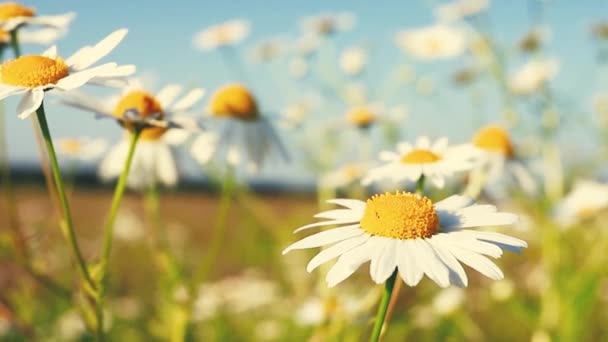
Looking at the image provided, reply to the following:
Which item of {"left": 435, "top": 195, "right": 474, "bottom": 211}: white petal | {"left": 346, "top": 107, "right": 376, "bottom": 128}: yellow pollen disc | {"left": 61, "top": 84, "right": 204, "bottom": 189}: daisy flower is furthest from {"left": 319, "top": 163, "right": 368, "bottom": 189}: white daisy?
{"left": 435, "top": 195, "right": 474, "bottom": 211}: white petal

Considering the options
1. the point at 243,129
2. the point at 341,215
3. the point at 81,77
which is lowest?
the point at 341,215

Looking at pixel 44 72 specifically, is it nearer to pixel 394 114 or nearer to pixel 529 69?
pixel 394 114

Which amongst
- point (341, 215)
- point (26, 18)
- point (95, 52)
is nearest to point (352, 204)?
point (341, 215)

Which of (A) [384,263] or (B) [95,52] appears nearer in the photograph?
(A) [384,263]

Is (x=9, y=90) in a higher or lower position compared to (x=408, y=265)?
higher

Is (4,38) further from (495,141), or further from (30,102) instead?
(495,141)

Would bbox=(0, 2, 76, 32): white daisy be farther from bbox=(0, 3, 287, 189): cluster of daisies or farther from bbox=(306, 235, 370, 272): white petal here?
bbox=(306, 235, 370, 272): white petal

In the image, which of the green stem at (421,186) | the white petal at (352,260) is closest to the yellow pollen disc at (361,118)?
the green stem at (421,186)

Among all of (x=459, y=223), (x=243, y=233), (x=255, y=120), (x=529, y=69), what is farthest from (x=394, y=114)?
(x=459, y=223)
